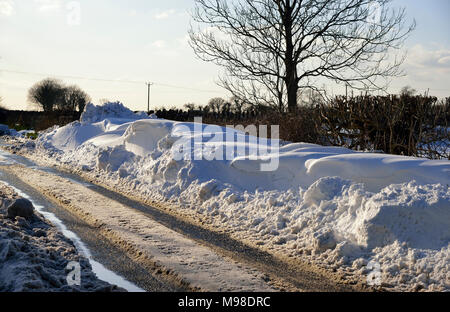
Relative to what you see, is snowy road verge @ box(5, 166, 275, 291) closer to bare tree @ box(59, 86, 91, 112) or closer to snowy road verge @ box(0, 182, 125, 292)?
snowy road verge @ box(0, 182, 125, 292)

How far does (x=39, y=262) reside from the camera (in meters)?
3.83

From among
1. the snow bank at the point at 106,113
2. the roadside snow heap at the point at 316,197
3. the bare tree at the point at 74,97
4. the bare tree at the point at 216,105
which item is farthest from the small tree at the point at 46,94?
the roadside snow heap at the point at 316,197

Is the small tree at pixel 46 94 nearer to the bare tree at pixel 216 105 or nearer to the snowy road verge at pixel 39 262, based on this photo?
the bare tree at pixel 216 105

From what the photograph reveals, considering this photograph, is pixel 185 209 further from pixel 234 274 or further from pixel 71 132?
pixel 71 132

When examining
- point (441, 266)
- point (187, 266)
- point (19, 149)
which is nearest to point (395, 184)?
point (441, 266)

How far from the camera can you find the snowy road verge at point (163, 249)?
13.1 feet

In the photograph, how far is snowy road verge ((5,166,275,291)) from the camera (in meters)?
3.98

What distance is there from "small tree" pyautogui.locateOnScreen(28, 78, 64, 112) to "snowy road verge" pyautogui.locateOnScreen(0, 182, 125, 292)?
2622 inches

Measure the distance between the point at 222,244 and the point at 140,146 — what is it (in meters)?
6.28

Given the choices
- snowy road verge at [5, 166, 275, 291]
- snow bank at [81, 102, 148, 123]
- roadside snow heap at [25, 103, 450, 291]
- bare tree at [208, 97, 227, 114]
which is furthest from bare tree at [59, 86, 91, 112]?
snowy road verge at [5, 166, 275, 291]

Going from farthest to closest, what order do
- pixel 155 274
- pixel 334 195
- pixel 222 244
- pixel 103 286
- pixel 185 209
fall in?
pixel 185 209 → pixel 334 195 → pixel 222 244 → pixel 155 274 → pixel 103 286

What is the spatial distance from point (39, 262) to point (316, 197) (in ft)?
11.6

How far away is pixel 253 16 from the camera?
17.7 meters

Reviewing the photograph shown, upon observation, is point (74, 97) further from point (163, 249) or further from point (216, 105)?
point (163, 249)
